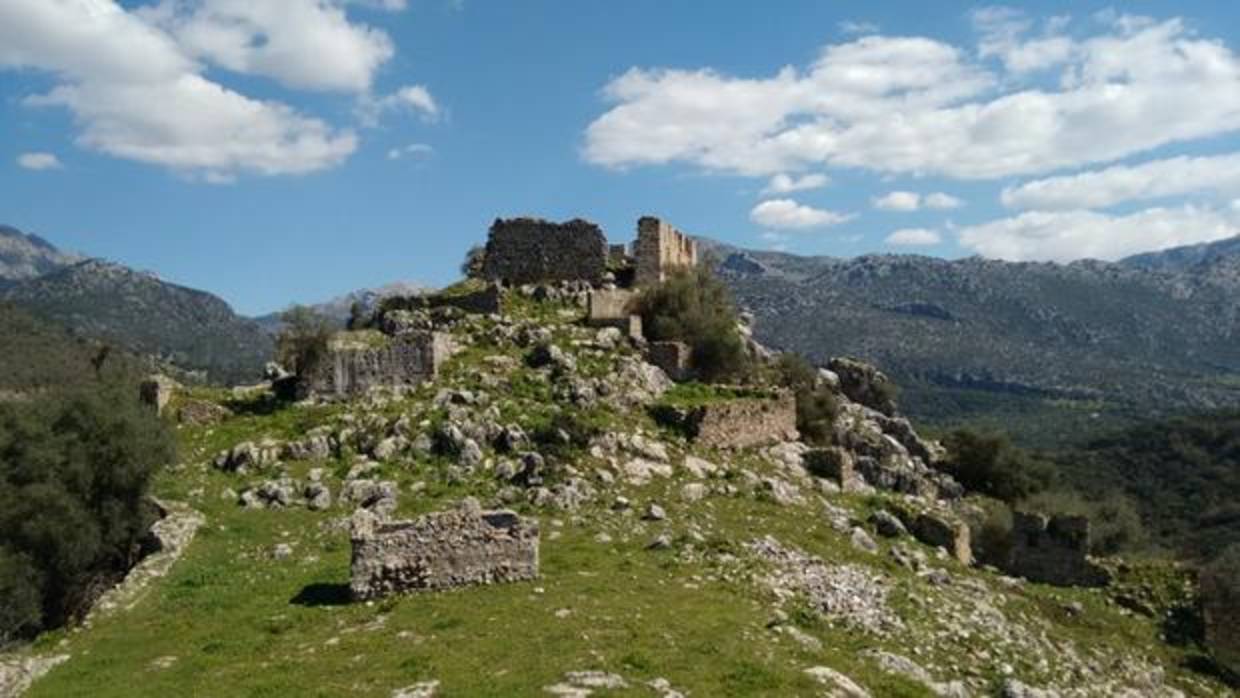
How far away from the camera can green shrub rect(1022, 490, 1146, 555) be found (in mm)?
41875

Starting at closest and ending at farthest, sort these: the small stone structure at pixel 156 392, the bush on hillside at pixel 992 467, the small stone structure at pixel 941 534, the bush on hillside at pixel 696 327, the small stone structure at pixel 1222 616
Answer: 1. the small stone structure at pixel 1222 616
2. the small stone structure at pixel 941 534
3. the small stone structure at pixel 156 392
4. the bush on hillside at pixel 696 327
5. the bush on hillside at pixel 992 467

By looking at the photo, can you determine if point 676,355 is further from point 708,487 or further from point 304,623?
point 304,623

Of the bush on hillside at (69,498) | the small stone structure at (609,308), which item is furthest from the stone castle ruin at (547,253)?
the bush on hillside at (69,498)

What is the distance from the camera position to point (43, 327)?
193875 mm

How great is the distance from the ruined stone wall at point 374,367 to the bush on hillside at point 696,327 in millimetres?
9206

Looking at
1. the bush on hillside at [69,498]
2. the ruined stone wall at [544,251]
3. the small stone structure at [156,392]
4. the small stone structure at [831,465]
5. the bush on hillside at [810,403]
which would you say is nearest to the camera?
the bush on hillside at [69,498]

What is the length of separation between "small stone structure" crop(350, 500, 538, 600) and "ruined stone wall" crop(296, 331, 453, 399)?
14.4m

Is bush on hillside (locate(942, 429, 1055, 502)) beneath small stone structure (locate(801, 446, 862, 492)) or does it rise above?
beneath

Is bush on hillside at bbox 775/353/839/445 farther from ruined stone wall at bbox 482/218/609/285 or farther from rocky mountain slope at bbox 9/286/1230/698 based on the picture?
ruined stone wall at bbox 482/218/609/285

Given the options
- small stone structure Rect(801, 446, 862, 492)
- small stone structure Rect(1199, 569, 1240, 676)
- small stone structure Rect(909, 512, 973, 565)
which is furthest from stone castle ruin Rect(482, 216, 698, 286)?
small stone structure Rect(1199, 569, 1240, 676)

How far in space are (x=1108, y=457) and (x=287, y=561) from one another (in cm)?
12525

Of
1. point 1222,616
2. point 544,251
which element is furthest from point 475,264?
point 1222,616

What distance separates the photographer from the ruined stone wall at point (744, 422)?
112ft

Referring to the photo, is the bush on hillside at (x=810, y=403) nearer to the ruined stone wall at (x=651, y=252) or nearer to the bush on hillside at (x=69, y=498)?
the ruined stone wall at (x=651, y=252)
